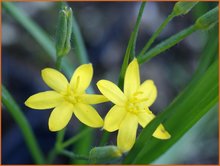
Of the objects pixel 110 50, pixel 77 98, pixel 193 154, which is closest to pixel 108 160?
pixel 77 98

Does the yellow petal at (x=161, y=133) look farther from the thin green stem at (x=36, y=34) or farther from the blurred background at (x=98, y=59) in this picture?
Result: the blurred background at (x=98, y=59)

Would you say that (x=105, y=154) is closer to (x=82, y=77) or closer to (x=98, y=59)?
(x=82, y=77)

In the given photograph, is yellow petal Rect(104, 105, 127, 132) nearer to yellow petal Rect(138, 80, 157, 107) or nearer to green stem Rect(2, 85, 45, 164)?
yellow petal Rect(138, 80, 157, 107)

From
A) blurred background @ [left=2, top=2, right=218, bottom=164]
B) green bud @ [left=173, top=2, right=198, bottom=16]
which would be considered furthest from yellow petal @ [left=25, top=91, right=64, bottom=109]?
blurred background @ [left=2, top=2, right=218, bottom=164]

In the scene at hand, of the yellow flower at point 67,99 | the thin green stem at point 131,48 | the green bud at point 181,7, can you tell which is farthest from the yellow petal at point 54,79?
the green bud at point 181,7

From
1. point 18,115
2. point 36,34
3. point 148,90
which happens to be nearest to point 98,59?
point 36,34

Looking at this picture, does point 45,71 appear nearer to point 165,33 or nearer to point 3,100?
point 3,100
